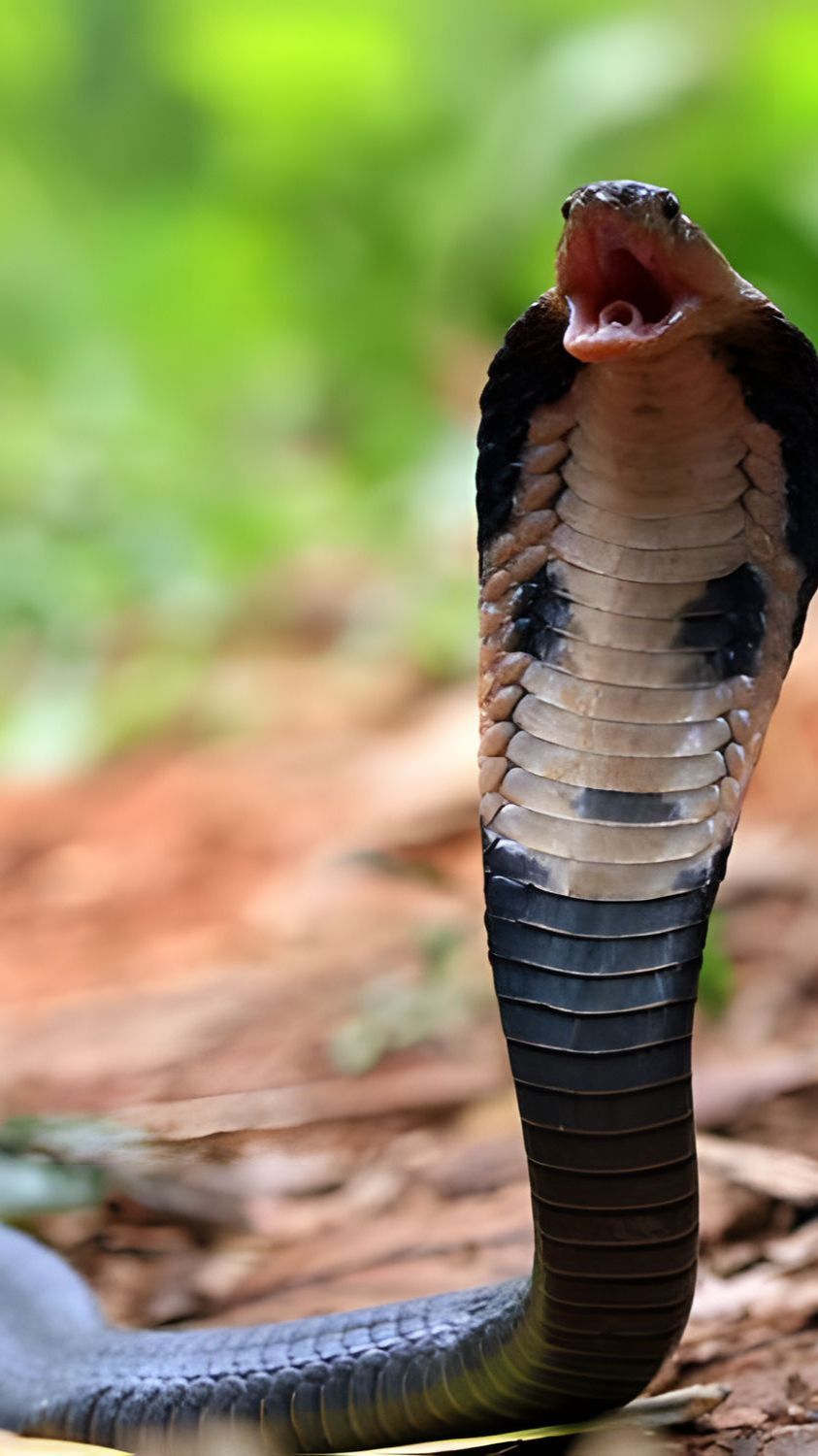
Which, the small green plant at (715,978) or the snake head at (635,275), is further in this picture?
the small green plant at (715,978)

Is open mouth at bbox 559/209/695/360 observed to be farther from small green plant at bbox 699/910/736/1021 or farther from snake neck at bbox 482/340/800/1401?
small green plant at bbox 699/910/736/1021

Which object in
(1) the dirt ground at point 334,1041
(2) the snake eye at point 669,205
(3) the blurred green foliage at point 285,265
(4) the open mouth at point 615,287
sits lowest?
(1) the dirt ground at point 334,1041

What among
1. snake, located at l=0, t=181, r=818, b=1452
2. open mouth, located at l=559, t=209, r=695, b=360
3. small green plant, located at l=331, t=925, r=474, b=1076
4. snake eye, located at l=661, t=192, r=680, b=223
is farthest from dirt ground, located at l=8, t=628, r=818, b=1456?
snake eye, located at l=661, t=192, r=680, b=223

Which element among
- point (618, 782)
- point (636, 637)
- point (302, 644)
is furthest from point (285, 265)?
point (618, 782)

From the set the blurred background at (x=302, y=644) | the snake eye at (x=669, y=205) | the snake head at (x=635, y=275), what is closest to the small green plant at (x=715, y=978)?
the blurred background at (x=302, y=644)

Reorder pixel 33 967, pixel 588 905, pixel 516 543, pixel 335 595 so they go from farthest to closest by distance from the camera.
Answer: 1. pixel 335 595
2. pixel 33 967
3. pixel 516 543
4. pixel 588 905

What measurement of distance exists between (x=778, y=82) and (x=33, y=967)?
13.5 ft

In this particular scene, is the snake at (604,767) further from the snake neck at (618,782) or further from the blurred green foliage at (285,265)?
the blurred green foliage at (285,265)

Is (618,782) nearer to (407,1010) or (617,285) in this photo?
(617,285)

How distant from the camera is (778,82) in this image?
6.17 meters

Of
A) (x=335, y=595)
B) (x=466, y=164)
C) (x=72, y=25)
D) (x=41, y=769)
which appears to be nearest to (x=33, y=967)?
(x=41, y=769)

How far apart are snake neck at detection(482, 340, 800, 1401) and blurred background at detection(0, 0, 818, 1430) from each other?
→ 36 cm

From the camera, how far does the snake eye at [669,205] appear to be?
183 cm

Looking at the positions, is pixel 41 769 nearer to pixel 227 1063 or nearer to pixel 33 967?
pixel 33 967
